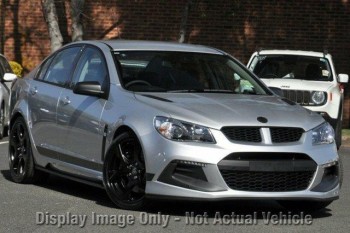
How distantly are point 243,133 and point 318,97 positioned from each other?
743 centimetres

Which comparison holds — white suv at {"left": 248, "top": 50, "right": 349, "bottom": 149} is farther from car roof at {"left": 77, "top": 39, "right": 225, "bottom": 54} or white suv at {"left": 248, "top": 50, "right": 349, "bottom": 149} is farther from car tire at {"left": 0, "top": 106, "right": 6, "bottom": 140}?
car roof at {"left": 77, "top": 39, "right": 225, "bottom": 54}

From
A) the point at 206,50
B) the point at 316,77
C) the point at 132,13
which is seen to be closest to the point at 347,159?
the point at 316,77

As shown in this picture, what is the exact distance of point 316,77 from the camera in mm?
15984

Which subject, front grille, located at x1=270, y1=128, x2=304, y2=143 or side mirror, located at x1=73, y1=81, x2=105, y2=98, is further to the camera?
side mirror, located at x1=73, y1=81, x2=105, y2=98

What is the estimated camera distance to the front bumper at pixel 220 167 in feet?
25.4

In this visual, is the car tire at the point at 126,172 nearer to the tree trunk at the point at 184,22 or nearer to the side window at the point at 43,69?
the side window at the point at 43,69

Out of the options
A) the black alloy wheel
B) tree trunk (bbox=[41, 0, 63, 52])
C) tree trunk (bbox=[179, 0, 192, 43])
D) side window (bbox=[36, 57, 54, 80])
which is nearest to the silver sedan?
side window (bbox=[36, 57, 54, 80])

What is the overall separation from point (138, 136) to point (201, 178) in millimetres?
676

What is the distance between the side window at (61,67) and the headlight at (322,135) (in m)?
2.79

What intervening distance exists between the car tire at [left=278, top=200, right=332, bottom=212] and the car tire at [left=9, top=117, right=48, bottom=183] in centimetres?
285

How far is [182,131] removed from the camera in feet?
25.8

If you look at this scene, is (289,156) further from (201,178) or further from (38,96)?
(38,96)

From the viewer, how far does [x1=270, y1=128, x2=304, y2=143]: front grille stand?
8.00 meters

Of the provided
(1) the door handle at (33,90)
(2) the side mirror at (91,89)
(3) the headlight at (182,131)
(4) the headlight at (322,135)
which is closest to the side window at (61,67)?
(1) the door handle at (33,90)
